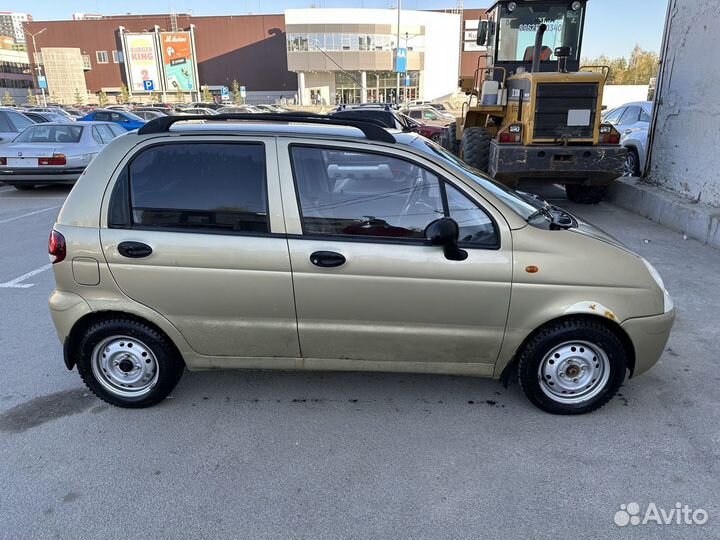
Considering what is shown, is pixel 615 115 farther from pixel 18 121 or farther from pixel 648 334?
pixel 18 121

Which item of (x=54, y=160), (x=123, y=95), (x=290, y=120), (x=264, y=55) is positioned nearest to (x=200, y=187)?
(x=290, y=120)

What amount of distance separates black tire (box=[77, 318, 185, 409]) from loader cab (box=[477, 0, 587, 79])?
9.03m

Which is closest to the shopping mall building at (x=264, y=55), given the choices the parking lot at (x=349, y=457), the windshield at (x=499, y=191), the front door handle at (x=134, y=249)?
the windshield at (x=499, y=191)

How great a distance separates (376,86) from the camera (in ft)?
223

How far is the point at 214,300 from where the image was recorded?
3131 mm

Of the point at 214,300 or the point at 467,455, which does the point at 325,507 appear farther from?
the point at 214,300

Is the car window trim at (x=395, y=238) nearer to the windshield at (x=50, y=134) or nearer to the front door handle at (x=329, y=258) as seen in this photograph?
the front door handle at (x=329, y=258)

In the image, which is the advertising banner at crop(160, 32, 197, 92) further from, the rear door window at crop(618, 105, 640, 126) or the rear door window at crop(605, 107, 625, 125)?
the rear door window at crop(618, 105, 640, 126)

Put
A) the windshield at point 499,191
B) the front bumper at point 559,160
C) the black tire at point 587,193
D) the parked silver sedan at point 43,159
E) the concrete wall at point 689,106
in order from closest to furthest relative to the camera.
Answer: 1. the windshield at point 499,191
2. the concrete wall at point 689,106
3. the front bumper at point 559,160
4. the black tire at point 587,193
5. the parked silver sedan at point 43,159

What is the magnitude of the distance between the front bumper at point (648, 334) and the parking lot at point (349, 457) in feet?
1.28

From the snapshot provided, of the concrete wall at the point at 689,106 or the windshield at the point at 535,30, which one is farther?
A: the windshield at the point at 535,30

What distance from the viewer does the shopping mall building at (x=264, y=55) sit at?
64.3 meters

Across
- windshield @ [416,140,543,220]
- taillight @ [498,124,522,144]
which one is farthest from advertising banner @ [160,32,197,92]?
windshield @ [416,140,543,220]

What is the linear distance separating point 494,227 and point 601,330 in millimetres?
907
